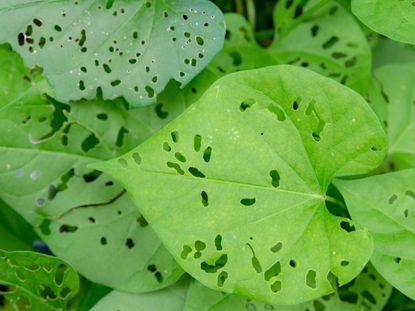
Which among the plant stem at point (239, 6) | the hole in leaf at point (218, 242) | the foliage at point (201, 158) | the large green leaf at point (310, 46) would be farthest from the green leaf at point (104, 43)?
the plant stem at point (239, 6)

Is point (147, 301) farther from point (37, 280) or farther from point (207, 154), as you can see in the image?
point (207, 154)

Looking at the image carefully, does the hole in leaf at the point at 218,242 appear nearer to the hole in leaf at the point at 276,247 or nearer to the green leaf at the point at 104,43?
the hole in leaf at the point at 276,247

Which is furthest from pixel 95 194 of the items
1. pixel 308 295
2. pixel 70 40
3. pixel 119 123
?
pixel 308 295

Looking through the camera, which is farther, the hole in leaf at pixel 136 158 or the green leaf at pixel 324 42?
the green leaf at pixel 324 42

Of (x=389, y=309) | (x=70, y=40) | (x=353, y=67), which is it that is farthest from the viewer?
(x=389, y=309)

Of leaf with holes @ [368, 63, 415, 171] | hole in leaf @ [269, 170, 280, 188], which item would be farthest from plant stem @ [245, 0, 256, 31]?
hole in leaf @ [269, 170, 280, 188]

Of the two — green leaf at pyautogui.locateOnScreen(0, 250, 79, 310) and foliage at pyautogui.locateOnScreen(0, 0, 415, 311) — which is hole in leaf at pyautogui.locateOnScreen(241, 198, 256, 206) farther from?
green leaf at pyautogui.locateOnScreen(0, 250, 79, 310)

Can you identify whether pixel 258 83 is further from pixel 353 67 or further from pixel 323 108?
pixel 353 67
